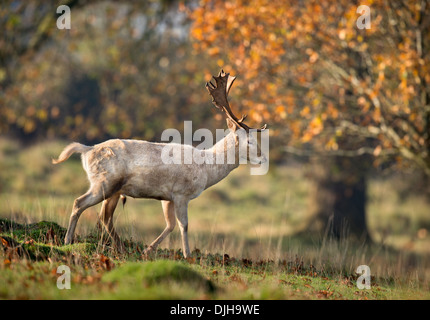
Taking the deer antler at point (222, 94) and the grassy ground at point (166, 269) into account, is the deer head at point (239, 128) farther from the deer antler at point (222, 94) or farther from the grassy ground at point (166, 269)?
the grassy ground at point (166, 269)

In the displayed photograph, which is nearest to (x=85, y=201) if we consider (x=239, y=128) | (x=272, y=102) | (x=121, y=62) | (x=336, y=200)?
(x=239, y=128)

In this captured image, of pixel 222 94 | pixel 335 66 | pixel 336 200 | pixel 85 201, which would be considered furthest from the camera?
Answer: pixel 336 200

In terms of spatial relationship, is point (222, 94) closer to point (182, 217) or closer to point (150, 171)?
point (150, 171)

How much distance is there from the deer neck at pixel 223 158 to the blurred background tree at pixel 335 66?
3934 millimetres

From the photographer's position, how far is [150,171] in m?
7.93

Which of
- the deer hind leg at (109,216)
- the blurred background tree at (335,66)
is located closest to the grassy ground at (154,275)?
the deer hind leg at (109,216)

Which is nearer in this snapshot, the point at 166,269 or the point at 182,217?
the point at 166,269

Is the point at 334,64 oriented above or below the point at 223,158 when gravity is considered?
above

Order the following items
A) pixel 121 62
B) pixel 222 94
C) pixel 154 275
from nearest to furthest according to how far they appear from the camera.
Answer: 1. pixel 154 275
2. pixel 222 94
3. pixel 121 62

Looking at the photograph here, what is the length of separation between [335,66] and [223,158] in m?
5.92

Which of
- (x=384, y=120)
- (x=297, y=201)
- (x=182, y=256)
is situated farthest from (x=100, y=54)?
(x=182, y=256)

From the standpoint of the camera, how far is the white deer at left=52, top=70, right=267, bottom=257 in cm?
774

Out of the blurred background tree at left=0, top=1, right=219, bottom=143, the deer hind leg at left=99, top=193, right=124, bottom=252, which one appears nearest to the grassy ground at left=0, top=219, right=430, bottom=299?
the deer hind leg at left=99, top=193, right=124, bottom=252

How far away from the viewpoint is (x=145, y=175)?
7.91 m
